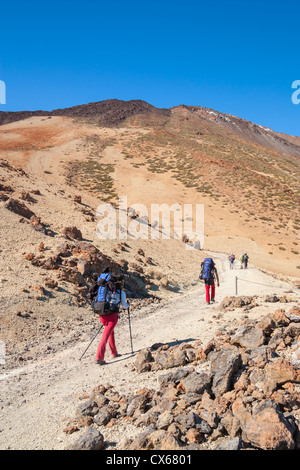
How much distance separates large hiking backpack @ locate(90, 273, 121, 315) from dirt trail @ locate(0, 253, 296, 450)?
1.22 m

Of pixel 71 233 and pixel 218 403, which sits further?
pixel 71 233

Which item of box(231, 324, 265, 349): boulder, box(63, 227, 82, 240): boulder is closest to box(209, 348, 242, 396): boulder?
box(231, 324, 265, 349): boulder

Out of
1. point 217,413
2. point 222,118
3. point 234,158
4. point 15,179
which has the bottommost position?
point 217,413

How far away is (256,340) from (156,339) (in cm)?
309

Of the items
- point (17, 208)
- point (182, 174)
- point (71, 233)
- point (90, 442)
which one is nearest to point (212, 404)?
point (90, 442)

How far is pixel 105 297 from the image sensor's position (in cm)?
632

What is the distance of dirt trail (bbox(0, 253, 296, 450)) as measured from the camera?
412 centimetres

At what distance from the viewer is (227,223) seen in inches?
1427

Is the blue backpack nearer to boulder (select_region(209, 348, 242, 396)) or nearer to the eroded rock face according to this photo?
the eroded rock face

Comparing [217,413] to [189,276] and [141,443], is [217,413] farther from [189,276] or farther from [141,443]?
[189,276]

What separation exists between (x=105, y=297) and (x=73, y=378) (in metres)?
1.70

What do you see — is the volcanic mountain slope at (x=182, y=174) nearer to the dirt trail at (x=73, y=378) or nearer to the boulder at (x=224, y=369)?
the dirt trail at (x=73, y=378)

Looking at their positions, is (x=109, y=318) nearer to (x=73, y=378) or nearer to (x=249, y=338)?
(x=73, y=378)
